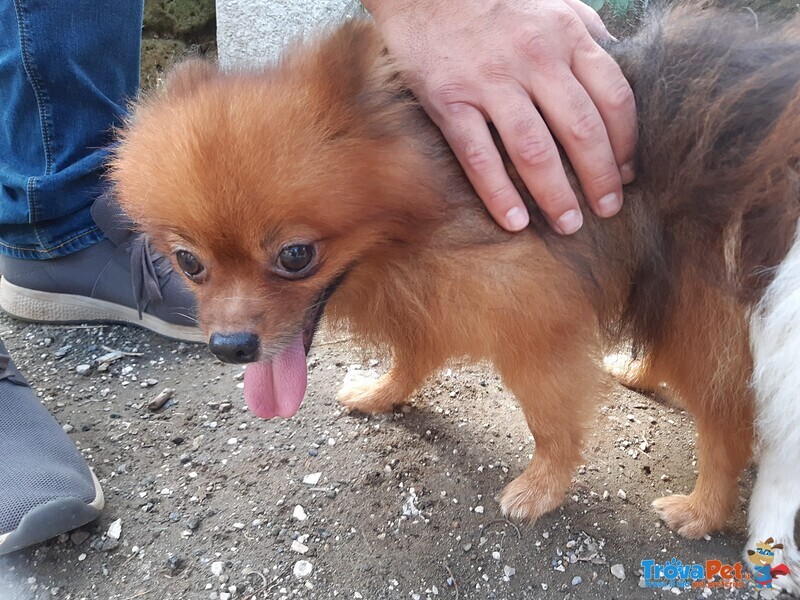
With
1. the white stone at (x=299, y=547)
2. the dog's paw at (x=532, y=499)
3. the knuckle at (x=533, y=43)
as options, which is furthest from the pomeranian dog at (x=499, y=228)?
the white stone at (x=299, y=547)

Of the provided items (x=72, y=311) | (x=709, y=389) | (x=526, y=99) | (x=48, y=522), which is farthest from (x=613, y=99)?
(x=72, y=311)

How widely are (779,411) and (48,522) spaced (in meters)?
1.99

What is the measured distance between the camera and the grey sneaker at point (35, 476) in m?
1.69

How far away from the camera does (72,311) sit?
292cm

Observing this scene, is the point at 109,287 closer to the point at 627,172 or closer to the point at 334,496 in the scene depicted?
the point at 334,496

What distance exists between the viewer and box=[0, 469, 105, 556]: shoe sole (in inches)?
65.7

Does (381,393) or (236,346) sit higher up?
(236,346)

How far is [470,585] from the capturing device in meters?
1.80

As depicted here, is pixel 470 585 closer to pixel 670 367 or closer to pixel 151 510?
pixel 670 367

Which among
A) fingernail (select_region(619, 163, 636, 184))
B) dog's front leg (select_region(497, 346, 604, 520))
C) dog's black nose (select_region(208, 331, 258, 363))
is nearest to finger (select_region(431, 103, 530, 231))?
fingernail (select_region(619, 163, 636, 184))

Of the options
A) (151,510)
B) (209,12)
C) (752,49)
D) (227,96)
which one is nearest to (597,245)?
(752,49)

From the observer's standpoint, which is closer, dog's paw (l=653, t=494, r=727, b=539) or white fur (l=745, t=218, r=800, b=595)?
white fur (l=745, t=218, r=800, b=595)

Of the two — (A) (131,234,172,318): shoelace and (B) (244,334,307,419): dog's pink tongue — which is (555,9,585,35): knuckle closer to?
(B) (244,334,307,419): dog's pink tongue

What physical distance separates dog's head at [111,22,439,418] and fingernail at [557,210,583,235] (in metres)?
0.33
